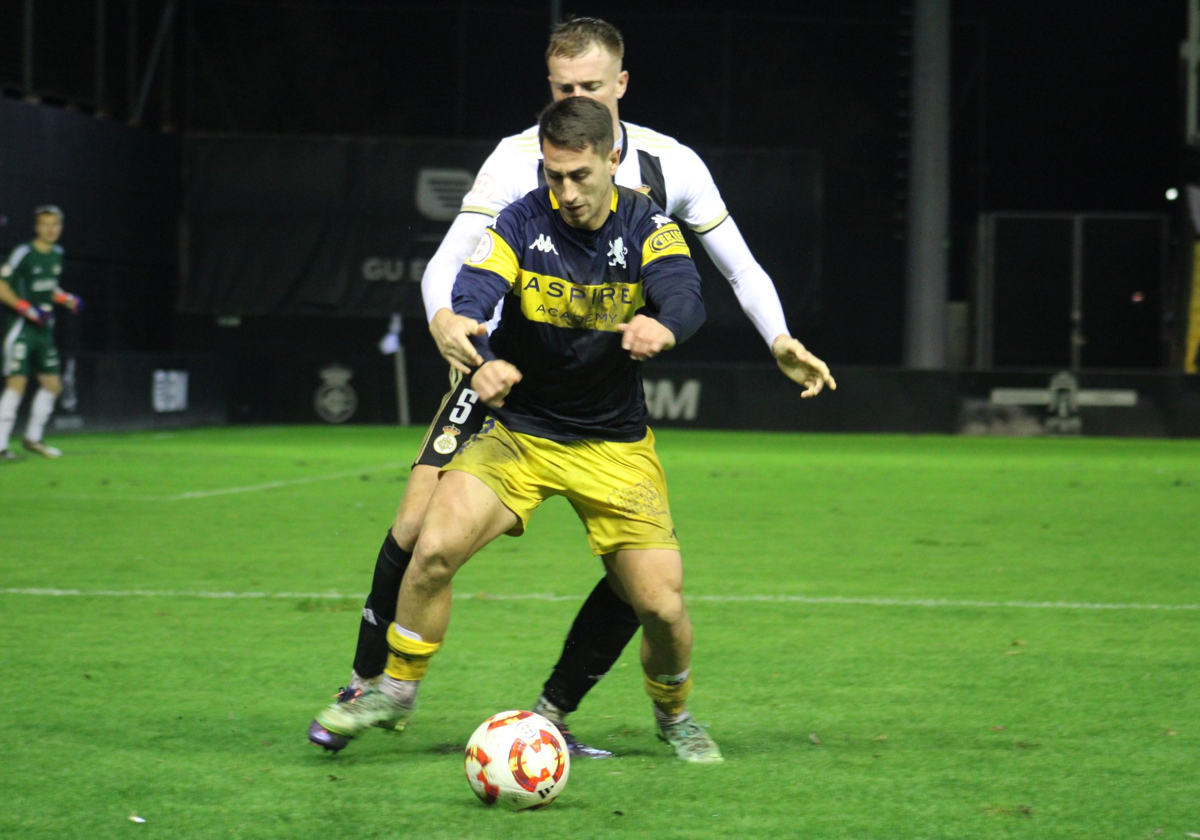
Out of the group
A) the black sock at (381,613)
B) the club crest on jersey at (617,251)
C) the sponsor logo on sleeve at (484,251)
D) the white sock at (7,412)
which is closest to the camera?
the sponsor logo on sleeve at (484,251)

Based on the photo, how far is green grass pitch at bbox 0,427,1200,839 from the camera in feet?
13.2

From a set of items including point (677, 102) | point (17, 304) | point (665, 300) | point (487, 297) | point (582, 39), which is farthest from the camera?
point (677, 102)

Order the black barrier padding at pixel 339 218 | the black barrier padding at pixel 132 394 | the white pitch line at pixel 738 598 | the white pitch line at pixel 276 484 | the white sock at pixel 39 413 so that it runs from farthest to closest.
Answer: the black barrier padding at pixel 339 218, the black barrier padding at pixel 132 394, the white sock at pixel 39 413, the white pitch line at pixel 276 484, the white pitch line at pixel 738 598

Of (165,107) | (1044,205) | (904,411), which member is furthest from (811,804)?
(1044,205)

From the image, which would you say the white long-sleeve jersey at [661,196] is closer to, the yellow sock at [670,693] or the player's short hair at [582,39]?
the player's short hair at [582,39]

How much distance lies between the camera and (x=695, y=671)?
227 inches

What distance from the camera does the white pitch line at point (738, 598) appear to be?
7215 mm

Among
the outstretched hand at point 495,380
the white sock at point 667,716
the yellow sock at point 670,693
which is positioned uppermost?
the outstretched hand at point 495,380

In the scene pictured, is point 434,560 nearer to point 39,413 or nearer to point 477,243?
point 477,243

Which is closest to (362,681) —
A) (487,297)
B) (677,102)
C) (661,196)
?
(487,297)

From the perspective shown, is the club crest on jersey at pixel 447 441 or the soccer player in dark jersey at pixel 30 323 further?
the soccer player in dark jersey at pixel 30 323

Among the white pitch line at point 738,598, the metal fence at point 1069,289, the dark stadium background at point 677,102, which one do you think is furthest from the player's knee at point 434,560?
the metal fence at point 1069,289

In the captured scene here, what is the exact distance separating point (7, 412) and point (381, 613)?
1084 cm

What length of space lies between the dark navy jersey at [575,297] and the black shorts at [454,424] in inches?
6.1
